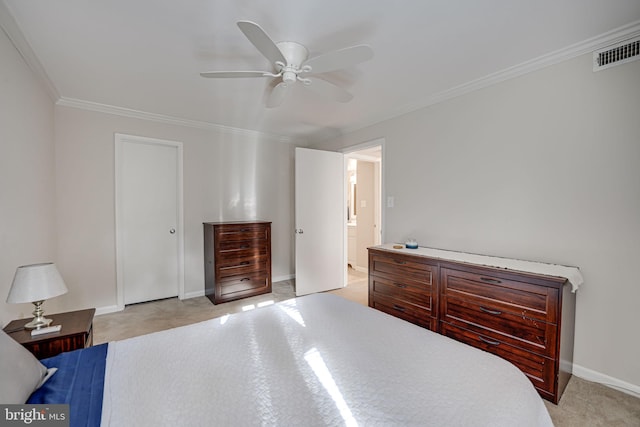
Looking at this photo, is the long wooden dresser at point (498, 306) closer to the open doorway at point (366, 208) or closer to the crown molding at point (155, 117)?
the open doorway at point (366, 208)

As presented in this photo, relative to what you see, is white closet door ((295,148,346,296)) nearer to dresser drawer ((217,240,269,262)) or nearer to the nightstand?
dresser drawer ((217,240,269,262))

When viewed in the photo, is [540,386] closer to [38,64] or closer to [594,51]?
[594,51]

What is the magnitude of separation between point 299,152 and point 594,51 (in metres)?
2.95

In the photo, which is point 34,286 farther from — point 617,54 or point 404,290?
point 617,54

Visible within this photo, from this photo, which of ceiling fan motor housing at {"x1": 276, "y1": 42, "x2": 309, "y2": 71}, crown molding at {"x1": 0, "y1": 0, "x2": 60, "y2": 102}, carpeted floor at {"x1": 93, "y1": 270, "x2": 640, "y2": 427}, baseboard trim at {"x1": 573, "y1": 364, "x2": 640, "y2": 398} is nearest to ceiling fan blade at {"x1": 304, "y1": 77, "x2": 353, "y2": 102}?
ceiling fan motor housing at {"x1": 276, "y1": 42, "x2": 309, "y2": 71}

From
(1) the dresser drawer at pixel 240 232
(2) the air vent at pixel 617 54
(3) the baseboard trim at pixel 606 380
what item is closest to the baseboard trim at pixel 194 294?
(1) the dresser drawer at pixel 240 232

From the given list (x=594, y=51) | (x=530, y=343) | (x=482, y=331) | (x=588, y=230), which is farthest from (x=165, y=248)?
A: (x=594, y=51)

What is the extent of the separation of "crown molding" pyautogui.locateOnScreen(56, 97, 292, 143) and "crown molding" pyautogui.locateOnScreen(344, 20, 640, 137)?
7.35ft

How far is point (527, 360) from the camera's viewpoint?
6.20 feet

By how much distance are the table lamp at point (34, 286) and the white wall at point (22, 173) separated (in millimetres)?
401

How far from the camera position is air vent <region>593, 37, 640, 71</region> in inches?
71.2

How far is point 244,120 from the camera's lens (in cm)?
376

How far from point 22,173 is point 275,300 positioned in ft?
8.96

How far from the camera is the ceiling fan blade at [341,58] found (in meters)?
1.63
